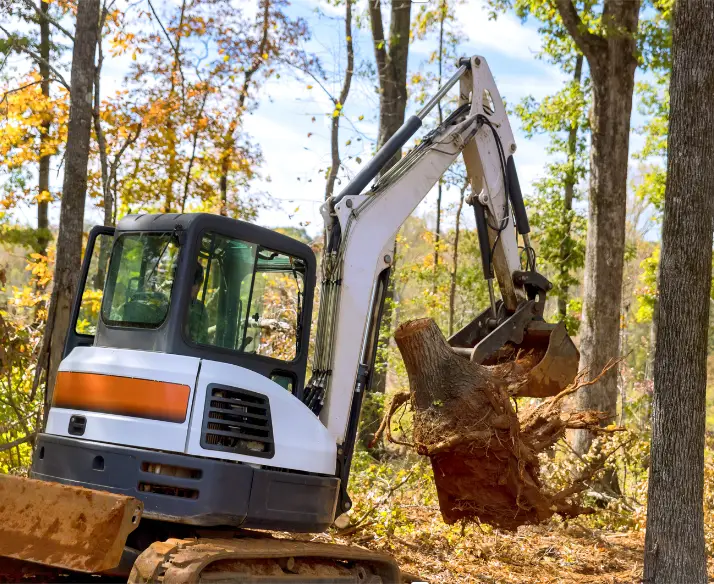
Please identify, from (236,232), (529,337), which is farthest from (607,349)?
(236,232)

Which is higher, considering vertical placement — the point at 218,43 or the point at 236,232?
the point at 218,43

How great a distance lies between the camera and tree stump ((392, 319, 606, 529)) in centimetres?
639

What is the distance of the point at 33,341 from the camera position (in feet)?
36.1

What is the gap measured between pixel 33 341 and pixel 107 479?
663 centimetres

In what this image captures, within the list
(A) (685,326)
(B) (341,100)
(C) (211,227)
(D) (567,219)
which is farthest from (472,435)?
(D) (567,219)

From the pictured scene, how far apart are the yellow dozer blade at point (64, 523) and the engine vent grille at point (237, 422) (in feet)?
1.99

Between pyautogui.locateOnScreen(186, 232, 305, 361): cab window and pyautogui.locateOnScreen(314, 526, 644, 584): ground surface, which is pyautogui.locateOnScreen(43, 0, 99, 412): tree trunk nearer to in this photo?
pyautogui.locateOnScreen(186, 232, 305, 361): cab window

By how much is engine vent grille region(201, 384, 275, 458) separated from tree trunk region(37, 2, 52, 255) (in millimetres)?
11458

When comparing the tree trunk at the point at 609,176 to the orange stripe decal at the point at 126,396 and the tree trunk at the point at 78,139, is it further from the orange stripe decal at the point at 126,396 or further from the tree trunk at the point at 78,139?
the orange stripe decal at the point at 126,396

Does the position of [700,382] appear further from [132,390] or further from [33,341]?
[33,341]

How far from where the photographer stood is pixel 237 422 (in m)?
5.12

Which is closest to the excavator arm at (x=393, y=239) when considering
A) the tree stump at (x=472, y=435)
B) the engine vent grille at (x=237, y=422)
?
the tree stump at (x=472, y=435)

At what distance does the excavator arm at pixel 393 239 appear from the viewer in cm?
595

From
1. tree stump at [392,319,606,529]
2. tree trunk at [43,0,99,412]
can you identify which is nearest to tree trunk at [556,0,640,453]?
tree stump at [392,319,606,529]
